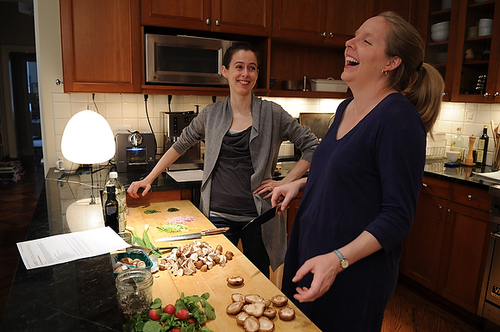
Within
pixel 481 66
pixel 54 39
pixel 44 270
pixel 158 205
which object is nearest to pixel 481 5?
pixel 481 66

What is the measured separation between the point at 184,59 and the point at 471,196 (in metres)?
2.10

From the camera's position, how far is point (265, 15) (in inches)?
110

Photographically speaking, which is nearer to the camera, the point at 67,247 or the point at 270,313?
the point at 270,313

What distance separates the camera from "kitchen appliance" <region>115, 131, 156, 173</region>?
101 inches

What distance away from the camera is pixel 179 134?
2.68 m

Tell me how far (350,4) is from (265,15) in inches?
30.3

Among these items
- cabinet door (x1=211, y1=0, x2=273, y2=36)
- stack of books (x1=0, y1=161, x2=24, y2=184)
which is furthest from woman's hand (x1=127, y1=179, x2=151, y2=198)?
stack of books (x1=0, y1=161, x2=24, y2=184)

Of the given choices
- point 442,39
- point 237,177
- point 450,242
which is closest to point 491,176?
point 450,242

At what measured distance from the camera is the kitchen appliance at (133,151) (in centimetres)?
256

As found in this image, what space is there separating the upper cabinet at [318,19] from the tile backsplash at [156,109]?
580 millimetres

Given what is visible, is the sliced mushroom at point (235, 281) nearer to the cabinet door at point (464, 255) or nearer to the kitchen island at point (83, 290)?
the kitchen island at point (83, 290)

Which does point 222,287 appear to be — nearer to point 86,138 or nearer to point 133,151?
point 86,138

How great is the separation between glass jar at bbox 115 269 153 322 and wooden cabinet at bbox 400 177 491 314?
7.43 feet

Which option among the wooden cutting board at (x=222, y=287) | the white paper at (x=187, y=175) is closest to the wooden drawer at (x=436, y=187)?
the white paper at (x=187, y=175)
